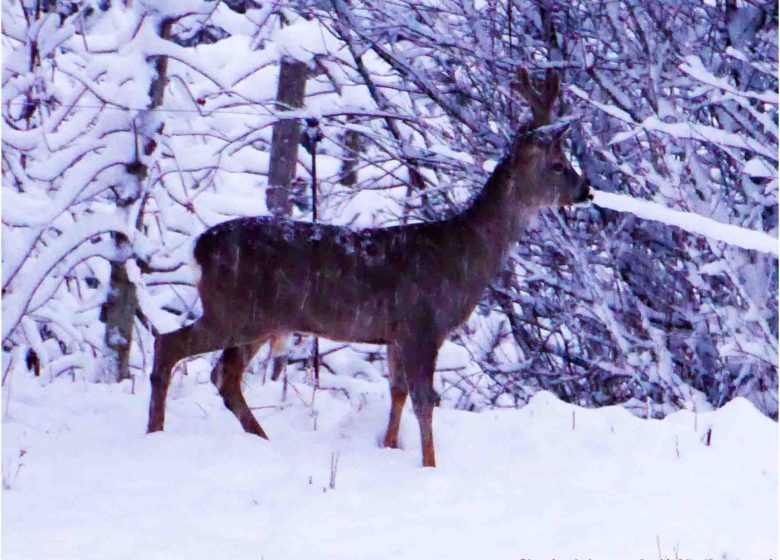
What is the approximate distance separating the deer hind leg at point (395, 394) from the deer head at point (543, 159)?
3.50 feet

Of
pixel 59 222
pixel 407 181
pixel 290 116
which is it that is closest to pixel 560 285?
pixel 407 181

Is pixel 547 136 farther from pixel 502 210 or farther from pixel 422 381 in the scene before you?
pixel 422 381

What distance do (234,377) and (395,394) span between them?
2.71 ft

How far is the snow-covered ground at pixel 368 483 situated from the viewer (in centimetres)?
473

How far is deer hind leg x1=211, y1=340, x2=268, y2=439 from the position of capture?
6.62 metres

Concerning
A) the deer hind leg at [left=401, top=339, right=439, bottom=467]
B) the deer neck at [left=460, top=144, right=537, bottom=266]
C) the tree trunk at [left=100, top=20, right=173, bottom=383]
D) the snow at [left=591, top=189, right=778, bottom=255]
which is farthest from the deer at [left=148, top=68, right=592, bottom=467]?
the tree trunk at [left=100, top=20, right=173, bottom=383]

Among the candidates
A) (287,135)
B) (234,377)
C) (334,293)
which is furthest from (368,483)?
(287,135)

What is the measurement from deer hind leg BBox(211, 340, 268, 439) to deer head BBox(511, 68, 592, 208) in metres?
1.61

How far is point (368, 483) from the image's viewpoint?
5.68 metres

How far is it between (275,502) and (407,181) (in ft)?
14.8

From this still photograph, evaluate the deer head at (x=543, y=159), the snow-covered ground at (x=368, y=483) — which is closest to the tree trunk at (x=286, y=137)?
the snow-covered ground at (x=368, y=483)

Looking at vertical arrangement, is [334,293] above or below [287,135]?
below

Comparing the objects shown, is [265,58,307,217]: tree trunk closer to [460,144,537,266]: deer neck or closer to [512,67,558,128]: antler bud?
[460,144,537,266]: deer neck

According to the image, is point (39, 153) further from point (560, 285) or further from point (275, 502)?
point (275, 502)
